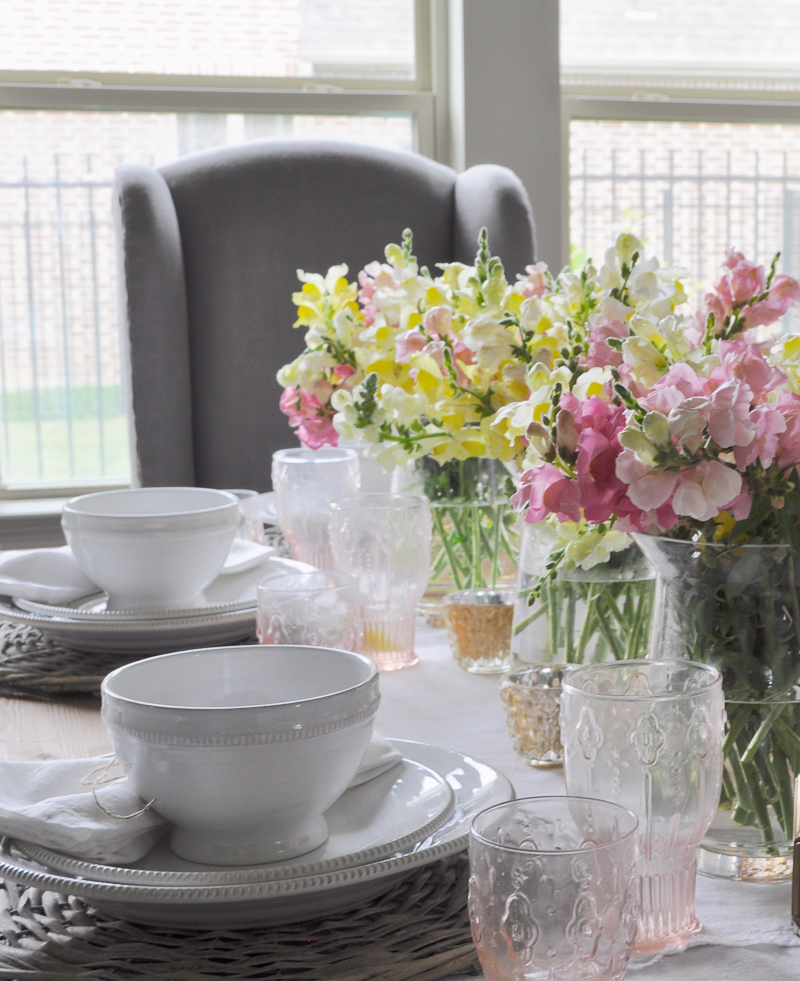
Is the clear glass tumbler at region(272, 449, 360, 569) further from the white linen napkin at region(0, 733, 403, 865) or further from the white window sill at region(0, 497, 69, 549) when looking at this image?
the white window sill at region(0, 497, 69, 549)

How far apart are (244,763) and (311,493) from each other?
71 cm

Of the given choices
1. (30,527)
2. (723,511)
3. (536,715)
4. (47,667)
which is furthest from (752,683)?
(30,527)

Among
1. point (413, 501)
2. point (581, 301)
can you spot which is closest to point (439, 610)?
point (413, 501)

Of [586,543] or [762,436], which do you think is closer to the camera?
[762,436]

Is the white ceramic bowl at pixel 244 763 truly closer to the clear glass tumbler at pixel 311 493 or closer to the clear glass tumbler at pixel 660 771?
the clear glass tumbler at pixel 660 771

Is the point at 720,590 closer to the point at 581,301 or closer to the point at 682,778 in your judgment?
the point at 682,778

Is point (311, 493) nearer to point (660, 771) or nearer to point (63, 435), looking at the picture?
point (660, 771)

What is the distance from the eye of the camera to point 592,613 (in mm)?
760

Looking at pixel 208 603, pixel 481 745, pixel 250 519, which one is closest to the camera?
pixel 481 745

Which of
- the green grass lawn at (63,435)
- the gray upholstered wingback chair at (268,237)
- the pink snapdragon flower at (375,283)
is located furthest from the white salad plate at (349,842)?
the green grass lawn at (63,435)

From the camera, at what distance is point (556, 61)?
299cm

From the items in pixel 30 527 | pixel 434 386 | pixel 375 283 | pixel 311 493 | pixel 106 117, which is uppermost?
pixel 106 117

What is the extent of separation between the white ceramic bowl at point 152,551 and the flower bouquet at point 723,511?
15.4 inches

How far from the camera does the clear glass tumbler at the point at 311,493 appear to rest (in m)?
1.19
